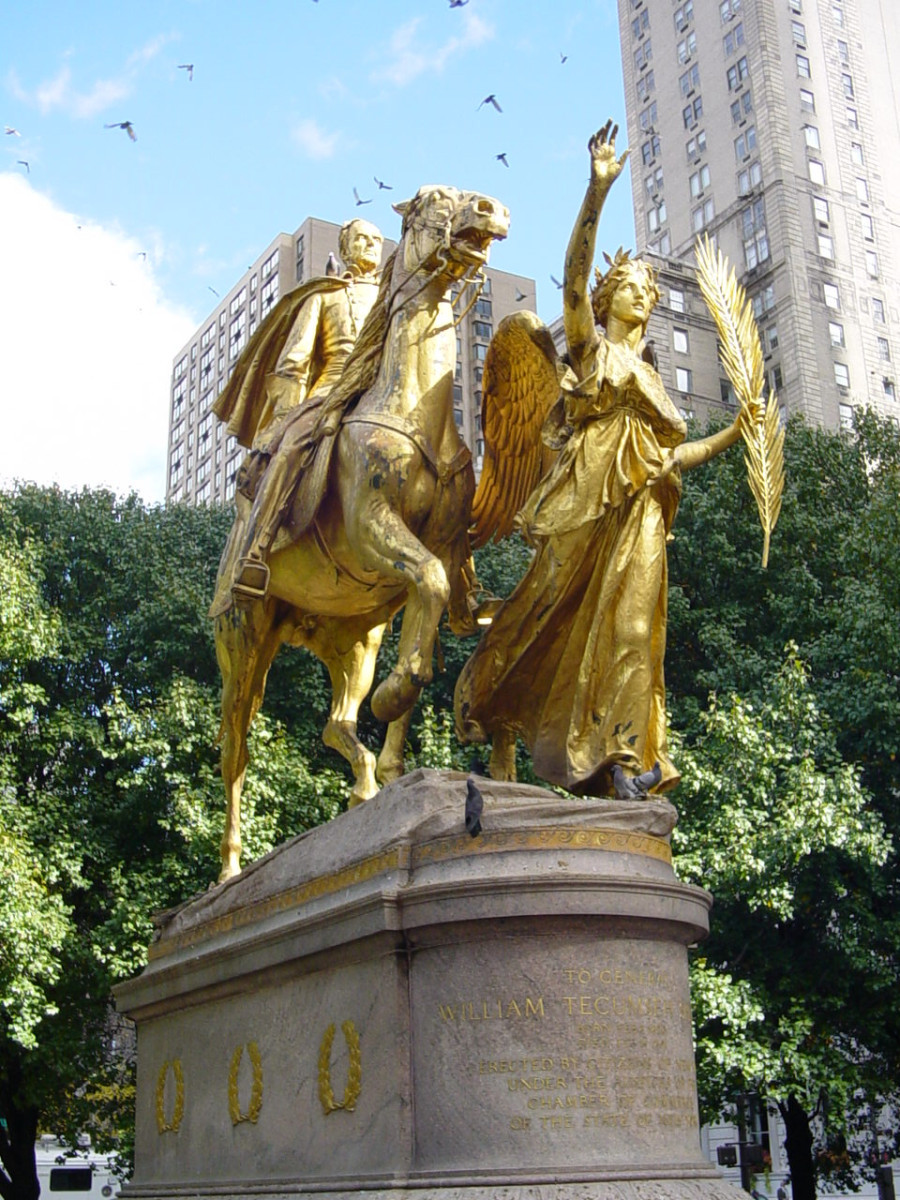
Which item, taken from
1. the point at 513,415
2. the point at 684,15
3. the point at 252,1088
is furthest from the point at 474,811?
the point at 684,15

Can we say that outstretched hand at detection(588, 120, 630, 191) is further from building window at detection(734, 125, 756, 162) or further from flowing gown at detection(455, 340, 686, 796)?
building window at detection(734, 125, 756, 162)

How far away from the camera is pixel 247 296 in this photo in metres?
94.9

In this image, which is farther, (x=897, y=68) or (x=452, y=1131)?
(x=897, y=68)

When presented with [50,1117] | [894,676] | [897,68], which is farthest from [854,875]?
[897,68]

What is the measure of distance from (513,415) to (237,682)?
9.03ft

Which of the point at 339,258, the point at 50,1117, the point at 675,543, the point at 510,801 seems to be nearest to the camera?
the point at 510,801

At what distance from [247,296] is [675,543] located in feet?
236

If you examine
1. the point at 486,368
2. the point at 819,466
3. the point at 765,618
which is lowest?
the point at 486,368

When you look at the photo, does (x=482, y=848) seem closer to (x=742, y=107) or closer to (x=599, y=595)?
(x=599, y=595)

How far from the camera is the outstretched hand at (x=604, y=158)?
8070 millimetres

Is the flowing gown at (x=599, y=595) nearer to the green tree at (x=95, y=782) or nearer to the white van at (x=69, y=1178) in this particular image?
the green tree at (x=95, y=782)

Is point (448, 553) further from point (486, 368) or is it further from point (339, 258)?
point (339, 258)

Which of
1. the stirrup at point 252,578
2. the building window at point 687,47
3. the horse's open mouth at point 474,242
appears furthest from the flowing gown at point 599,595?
the building window at point 687,47

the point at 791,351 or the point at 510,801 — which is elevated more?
the point at 791,351
